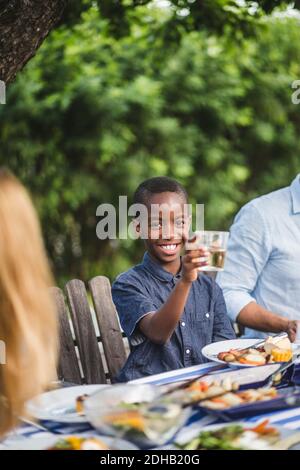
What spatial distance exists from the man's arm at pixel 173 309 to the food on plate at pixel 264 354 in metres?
0.21

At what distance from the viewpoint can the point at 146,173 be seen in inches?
282

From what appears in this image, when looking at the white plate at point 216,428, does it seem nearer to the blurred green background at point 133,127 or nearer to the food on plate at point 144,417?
the food on plate at point 144,417

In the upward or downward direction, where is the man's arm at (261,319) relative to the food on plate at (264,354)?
upward

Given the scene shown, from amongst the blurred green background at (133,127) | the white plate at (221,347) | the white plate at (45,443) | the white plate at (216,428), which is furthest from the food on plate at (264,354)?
the blurred green background at (133,127)

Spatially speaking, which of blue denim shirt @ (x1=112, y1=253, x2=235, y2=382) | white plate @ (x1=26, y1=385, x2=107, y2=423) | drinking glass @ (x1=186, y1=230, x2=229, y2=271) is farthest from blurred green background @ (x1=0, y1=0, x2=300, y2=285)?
white plate @ (x1=26, y1=385, x2=107, y2=423)

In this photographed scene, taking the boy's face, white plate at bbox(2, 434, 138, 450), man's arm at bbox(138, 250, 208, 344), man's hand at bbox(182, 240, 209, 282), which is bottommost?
white plate at bbox(2, 434, 138, 450)

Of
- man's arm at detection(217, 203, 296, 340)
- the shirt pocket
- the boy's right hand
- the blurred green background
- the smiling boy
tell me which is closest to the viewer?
the boy's right hand

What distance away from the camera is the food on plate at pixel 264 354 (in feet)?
7.43

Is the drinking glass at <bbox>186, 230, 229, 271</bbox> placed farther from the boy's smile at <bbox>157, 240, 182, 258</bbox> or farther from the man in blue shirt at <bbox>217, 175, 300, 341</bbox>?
the man in blue shirt at <bbox>217, 175, 300, 341</bbox>

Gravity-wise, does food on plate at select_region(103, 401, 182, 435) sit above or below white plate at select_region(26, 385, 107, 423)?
above

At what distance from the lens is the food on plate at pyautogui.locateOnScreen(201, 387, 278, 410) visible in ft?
5.90

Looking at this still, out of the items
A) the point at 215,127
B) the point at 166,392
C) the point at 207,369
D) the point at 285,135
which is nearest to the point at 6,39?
the point at 207,369

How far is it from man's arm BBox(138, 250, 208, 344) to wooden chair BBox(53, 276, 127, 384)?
19.5 inches
